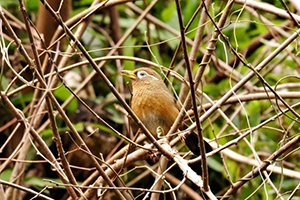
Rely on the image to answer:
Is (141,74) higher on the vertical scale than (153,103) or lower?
higher

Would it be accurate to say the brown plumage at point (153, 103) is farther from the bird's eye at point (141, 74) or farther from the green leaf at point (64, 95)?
the green leaf at point (64, 95)

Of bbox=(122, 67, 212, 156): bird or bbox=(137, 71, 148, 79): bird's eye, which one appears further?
bbox=(137, 71, 148, 79): bird's eye

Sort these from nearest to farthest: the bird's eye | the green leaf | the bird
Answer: the bird, the bird's eye, the green leaf

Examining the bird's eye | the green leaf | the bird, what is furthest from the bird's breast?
the green leaf

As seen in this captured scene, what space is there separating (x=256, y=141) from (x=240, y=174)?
1.04 feet

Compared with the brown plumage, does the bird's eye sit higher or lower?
higher

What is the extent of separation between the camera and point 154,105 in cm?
346

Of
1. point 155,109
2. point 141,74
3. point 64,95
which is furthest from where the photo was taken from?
point 64,95

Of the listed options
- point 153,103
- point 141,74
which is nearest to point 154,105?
point 153,103

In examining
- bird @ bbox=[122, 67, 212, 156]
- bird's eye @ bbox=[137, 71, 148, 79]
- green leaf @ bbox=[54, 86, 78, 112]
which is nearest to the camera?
bird @ bbox=[122, 67, 212, 156]

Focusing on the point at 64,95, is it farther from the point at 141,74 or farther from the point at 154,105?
the point at 154,105

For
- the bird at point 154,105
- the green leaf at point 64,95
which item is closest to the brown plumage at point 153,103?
the bird at point 154,105

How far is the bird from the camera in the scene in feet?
11.3

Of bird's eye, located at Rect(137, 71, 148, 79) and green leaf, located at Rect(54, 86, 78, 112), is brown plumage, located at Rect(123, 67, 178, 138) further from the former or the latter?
green leaf, located at Rect(54, 86, 78, 112)
